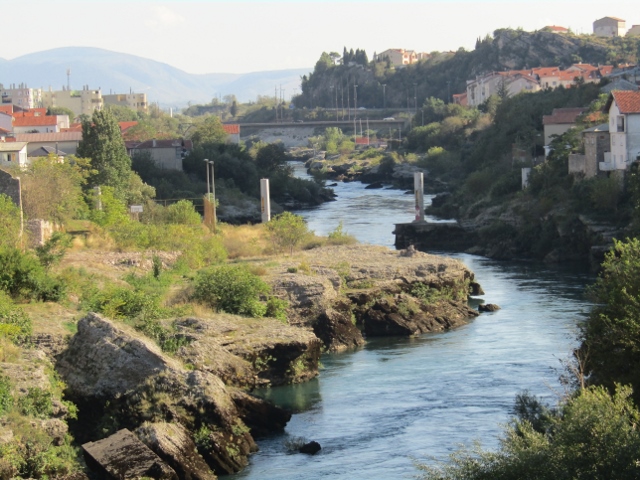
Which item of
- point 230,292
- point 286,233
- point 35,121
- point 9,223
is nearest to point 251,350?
point 230,292

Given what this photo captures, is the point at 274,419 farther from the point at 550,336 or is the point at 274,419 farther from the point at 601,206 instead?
the point at 601,206

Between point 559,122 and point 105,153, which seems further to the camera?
point 559,122

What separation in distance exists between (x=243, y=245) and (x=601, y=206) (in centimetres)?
2045

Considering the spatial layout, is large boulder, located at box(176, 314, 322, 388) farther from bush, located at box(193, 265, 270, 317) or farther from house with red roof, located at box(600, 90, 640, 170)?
house with red roof, located at box(600, 90, 640, 170)

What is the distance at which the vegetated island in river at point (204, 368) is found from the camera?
2389cm

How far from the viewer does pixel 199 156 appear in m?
92.5

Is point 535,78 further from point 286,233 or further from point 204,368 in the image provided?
point 204,368

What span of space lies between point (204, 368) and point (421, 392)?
5638mm

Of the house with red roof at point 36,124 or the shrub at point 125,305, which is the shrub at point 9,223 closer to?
the shrub at point 125,305

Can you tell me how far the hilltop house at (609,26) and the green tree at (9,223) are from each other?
515 feet

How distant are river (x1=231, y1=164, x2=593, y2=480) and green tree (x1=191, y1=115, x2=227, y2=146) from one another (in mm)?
59107

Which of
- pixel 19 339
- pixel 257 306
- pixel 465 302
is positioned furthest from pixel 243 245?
pixel 19 339

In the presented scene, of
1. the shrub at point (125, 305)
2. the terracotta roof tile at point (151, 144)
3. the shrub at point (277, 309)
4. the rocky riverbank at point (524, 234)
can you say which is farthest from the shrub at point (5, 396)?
the terracotta roof tile at point (151, 144)

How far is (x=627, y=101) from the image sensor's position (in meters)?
58.5
